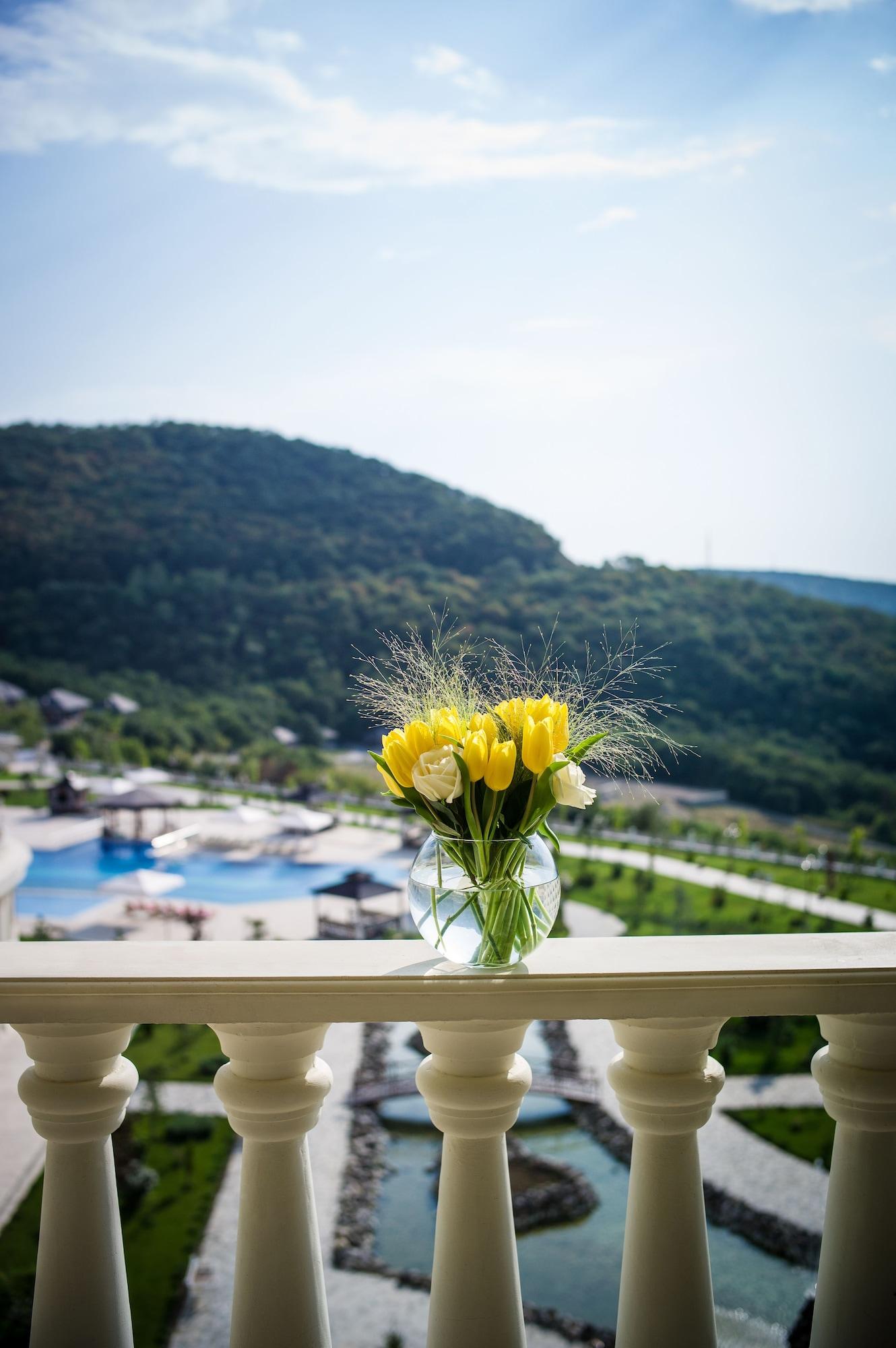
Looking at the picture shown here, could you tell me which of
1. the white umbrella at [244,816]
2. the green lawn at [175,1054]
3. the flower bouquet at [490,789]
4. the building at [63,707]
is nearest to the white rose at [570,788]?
the flower bouquet at [490,789]

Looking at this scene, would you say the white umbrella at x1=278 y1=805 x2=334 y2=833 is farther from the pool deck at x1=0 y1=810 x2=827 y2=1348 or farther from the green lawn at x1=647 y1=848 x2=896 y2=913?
the green lawn at x1=647 y1=848 x2=896 y2=913

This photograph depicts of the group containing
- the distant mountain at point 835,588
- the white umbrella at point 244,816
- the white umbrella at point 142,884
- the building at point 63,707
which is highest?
the distant mountain at point 835,588

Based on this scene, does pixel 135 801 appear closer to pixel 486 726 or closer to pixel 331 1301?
A: pixel 331 1301

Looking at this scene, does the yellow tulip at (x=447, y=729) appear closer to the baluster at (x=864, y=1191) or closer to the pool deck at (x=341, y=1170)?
the baluster at (x=864, y=1191)

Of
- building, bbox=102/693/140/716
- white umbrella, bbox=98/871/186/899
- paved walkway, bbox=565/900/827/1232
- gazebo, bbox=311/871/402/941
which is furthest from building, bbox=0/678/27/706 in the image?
paved walkway, bbox=565/900/827/1232

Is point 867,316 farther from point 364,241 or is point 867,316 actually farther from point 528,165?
point 364,241

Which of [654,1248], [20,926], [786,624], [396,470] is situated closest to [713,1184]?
[654,1248]

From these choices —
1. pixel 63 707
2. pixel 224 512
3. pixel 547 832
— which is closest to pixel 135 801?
pixel 63 707

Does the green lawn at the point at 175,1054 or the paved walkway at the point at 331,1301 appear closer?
the paved walkway at the point at 331,1301
